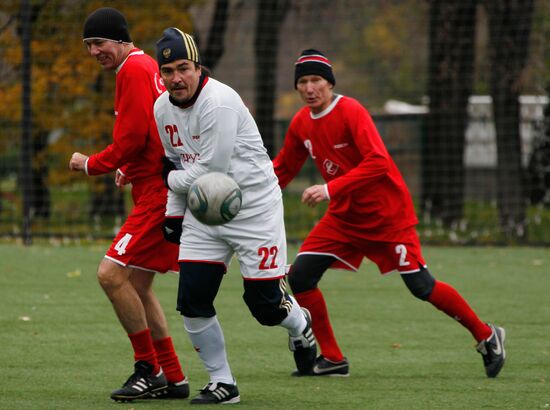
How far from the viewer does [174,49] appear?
5766 mm

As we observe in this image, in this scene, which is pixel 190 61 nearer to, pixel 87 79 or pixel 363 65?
pixel 87 79

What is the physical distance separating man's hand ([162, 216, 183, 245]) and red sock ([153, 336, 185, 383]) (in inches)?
26.8

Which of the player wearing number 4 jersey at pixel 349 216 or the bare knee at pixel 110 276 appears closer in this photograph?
the bare knee at pixel 110 276

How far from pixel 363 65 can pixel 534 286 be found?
28.4 ft

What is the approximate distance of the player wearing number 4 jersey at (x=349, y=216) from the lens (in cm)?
711

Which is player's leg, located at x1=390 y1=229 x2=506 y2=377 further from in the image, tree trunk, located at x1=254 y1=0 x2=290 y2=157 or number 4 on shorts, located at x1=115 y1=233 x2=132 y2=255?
tree trunk, located at x1=254 y1=0 x2=290 y2=157

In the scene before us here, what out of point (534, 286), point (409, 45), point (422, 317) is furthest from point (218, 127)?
point (409, 45)

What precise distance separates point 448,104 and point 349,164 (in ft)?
33.1

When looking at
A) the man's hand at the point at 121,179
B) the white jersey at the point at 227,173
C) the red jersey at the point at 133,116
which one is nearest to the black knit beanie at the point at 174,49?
the white jersey at the point at 227,173

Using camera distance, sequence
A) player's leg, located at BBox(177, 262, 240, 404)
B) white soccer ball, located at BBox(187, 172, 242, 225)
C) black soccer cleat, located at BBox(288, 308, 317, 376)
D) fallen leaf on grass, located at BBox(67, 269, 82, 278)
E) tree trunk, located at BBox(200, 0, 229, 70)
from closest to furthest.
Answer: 1. white soccer ball, located at BBox(187, 172, 242, 225)
2. player's leg, located at BBox(177, 262, 240, 404)
3. black soccer cleat, located at BBox(288, 308, 317, 376)
4. fallen leaf on grass, located at BBox(67, 269, 82, 278)
5. tree trunk, located at BBox(200, 0, 229, 70)

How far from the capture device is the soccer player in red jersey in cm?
629

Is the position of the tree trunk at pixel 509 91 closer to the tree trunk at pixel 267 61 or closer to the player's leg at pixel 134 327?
the tree trunk at pixel 267 61

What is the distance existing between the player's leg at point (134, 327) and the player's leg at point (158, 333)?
9cm

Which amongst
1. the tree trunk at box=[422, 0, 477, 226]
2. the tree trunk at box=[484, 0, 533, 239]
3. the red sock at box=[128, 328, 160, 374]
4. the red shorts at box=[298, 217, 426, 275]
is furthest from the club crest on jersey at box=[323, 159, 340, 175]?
the tree trunk at box=[422, 0, 477, 226]
